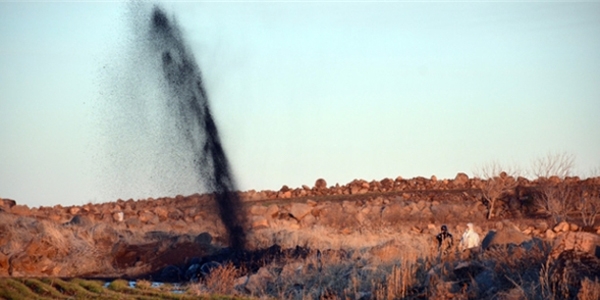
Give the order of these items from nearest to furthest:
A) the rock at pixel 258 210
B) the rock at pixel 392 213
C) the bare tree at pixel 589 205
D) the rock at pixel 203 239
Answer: the rock at pixel 203 239
the bare tree at pixel 589 205
the rock at pixel 392 213
the rock at pixel 258 210

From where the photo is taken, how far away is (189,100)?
24.8 meters

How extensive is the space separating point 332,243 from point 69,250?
880 cm

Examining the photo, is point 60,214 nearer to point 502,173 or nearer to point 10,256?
point 10,256

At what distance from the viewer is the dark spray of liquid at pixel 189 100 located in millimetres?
24656

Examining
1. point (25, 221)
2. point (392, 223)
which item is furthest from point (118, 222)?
point (392, 223)

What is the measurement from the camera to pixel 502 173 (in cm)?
4634

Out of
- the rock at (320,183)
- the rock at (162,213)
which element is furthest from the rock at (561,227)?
the rock at (320,183)

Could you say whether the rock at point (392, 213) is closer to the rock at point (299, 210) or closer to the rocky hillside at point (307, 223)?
the rocky hillside at point (307, 223)

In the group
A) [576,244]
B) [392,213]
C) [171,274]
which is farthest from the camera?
[392,213]

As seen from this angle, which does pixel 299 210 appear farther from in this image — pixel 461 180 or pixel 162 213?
pixel 461 180

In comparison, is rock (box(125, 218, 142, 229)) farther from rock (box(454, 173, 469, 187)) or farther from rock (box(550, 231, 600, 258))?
rock (box(550, 231, 600, 258))

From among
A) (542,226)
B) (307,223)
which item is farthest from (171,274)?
(542,226)

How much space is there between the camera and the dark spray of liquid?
2466 cm

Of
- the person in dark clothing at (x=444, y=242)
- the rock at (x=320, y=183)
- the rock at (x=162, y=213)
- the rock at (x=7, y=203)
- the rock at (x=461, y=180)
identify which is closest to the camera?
the person in dark clothing at (x=444, y=242)
